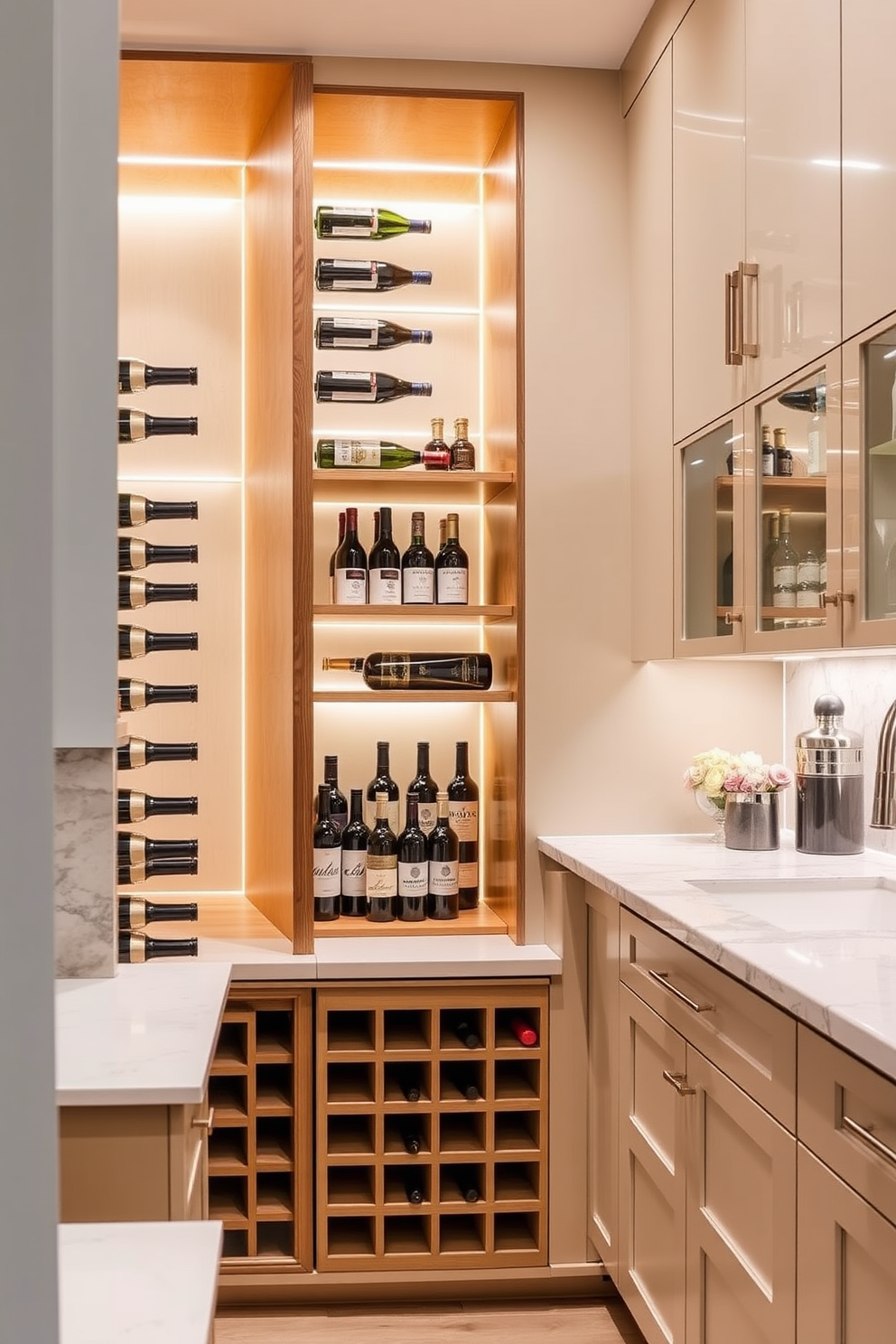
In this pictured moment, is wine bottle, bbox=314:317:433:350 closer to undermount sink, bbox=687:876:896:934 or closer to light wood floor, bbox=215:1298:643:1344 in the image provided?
undermount sink, bbox=687:876:896:934

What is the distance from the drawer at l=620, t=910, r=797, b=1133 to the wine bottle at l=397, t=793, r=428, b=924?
0.70 meters

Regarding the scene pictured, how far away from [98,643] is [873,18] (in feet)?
4.51

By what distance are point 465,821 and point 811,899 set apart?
1033 mm

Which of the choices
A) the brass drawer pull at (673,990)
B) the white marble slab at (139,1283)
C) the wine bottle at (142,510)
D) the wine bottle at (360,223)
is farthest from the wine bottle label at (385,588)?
the white marble slab at (139,1283)

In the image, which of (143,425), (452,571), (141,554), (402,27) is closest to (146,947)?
(141,554)

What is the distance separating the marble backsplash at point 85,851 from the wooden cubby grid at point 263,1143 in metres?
0.85

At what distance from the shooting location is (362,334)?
3.04 metres

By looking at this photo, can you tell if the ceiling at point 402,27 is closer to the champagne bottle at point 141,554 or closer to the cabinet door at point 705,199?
the cabinet door at point 705,199

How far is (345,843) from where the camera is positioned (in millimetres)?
2891

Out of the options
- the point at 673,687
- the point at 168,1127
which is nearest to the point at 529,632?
the point at 673,687

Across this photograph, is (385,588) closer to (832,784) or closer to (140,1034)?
(832,784)

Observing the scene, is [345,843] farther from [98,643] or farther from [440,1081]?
[98,643]

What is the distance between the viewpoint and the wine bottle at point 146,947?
6.15 feet

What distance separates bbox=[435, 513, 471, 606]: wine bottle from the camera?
2865mm
